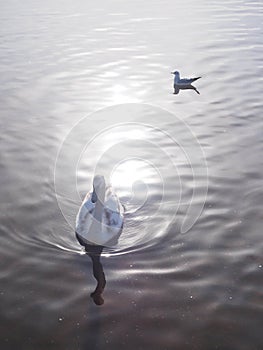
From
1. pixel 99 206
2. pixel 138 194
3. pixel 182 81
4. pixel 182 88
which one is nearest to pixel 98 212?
pixel 99 206

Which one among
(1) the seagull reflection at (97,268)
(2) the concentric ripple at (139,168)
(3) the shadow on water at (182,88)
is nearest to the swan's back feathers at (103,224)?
(1) the seagull reflection at (97,268)

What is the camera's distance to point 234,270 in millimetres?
9273

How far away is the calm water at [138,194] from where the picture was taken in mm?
8211

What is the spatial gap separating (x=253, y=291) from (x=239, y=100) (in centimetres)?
1081

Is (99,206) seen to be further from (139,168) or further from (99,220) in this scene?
(139,168)

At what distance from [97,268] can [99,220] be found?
48.3 inches

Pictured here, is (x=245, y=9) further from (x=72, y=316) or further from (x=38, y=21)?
(x=72, y=316)

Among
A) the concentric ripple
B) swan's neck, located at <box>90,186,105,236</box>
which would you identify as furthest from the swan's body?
swan's neck, located at <box>90,186,105,236</box>

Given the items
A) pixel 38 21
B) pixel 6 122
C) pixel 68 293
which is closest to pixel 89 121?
pixel 6 122

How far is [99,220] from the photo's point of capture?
1027cm

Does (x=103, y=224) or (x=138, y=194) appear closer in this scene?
(x=103, y=224)

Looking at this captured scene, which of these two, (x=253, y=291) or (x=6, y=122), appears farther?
(x=6, y=122)

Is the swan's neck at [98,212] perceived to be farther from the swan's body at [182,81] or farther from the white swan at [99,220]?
the swan's body at [182,81]

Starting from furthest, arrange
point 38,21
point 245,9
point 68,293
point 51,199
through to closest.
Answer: point 245,9 < point 38,21 < point 51,199 < point 68,293
